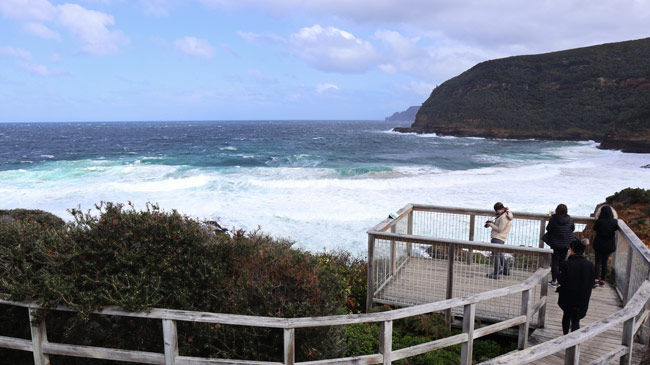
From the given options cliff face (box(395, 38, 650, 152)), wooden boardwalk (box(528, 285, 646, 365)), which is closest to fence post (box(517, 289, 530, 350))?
wooden boardwalk (box(528, 285, 646, 365))

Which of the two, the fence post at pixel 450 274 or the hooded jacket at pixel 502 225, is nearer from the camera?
the fence post at pixel 450 274

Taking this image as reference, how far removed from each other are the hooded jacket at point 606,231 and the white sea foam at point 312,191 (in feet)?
31.8

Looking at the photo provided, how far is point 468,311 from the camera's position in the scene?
4582 millimetres

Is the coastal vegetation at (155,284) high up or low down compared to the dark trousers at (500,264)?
up

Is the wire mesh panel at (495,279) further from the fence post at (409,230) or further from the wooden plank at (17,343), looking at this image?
the wooden plank at (17,343)

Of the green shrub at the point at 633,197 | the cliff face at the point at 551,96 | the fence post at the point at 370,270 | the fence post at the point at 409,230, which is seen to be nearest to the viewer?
the fence post at the point at 370,270

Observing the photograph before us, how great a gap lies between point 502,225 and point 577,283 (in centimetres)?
270

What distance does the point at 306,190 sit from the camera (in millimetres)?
29562

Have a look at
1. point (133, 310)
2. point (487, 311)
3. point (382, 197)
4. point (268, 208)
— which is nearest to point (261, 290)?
point (133, 310)

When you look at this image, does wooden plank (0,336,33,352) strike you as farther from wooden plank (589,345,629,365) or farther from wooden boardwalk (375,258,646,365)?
wooden plank (589,345,629,365)

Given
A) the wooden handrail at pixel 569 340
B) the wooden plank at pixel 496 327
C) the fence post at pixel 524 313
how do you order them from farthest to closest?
the fence post at pixel 524 313 → the wooden plank at pixel 496 327 → the wooden handrail at pixel 569 340

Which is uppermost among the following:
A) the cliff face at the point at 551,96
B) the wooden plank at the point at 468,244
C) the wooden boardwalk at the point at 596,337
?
the cliff face at the point at 551,96

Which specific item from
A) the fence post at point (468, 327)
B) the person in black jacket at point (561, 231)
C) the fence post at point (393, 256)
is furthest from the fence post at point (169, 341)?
the person in black jacket at point (561, 231)

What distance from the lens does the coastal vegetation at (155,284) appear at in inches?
167
